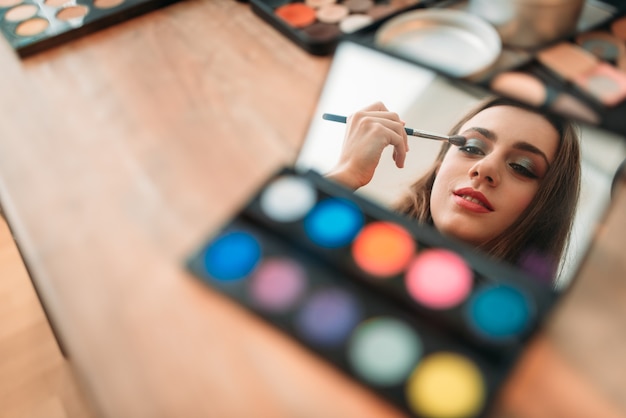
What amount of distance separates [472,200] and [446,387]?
0.56 ft

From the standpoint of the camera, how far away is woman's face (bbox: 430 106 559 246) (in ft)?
1.47

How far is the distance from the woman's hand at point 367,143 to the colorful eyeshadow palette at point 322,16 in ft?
0.51

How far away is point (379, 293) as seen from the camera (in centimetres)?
41

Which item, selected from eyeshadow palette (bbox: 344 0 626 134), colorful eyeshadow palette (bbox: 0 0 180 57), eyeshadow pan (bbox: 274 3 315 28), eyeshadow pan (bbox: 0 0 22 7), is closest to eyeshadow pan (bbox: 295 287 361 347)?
eyeshadow palette (bbox: 344 0 626 134)

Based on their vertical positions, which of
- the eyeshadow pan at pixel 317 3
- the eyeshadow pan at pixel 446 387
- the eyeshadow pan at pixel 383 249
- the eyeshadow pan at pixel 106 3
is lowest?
the eyeshadow pan at pixel 446 387

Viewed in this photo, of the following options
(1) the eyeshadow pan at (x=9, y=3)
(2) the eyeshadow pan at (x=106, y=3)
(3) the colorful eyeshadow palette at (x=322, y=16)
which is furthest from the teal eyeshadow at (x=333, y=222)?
(1) the eyeshadow pan at (x=9, y=3)

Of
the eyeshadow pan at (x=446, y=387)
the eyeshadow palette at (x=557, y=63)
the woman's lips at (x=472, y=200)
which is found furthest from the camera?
the eyeshadow palette at (x=557, y=63)

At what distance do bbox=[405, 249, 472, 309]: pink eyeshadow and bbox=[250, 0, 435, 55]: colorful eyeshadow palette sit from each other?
1.04 ft

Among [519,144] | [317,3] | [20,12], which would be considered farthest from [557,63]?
[20,12]

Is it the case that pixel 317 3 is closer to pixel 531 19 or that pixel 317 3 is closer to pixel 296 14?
pixel 296 14

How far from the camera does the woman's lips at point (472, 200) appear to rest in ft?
1.50

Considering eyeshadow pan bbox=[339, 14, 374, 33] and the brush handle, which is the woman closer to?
the brush handle

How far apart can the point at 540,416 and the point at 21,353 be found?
0.92 meters

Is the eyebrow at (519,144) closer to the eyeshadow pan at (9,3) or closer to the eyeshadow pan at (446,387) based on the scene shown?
the eyeshadow pan at (446,387)
